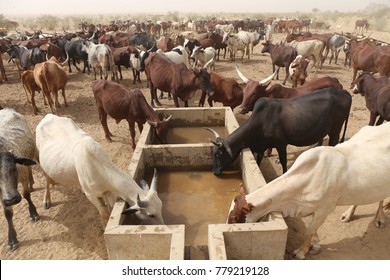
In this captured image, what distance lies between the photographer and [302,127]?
559cm

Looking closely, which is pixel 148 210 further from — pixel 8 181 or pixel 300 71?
pixel 300 71

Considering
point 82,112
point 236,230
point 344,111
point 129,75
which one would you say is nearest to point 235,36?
point 129,75

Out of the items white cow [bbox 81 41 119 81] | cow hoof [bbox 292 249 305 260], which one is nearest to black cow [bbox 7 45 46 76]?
white cow [bbox 81 41 119 81]

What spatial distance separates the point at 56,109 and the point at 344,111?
30.2ft

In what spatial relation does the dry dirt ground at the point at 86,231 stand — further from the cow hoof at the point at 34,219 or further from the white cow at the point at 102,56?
the white cow at the point at 102,56

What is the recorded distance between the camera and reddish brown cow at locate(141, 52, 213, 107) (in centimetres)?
866

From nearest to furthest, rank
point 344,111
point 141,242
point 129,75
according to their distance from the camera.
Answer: point 141,242 < point 344,111 < point 129,75

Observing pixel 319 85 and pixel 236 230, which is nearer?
pixel 236 230

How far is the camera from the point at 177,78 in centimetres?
913

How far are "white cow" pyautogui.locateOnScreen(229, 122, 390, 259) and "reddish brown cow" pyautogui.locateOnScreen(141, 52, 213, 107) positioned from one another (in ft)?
17.0

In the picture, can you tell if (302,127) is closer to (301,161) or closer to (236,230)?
(301,161)

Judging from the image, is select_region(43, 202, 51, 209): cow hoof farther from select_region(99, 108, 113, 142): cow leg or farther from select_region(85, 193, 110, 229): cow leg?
select_region(99, 108, 113, 142): cow leg
